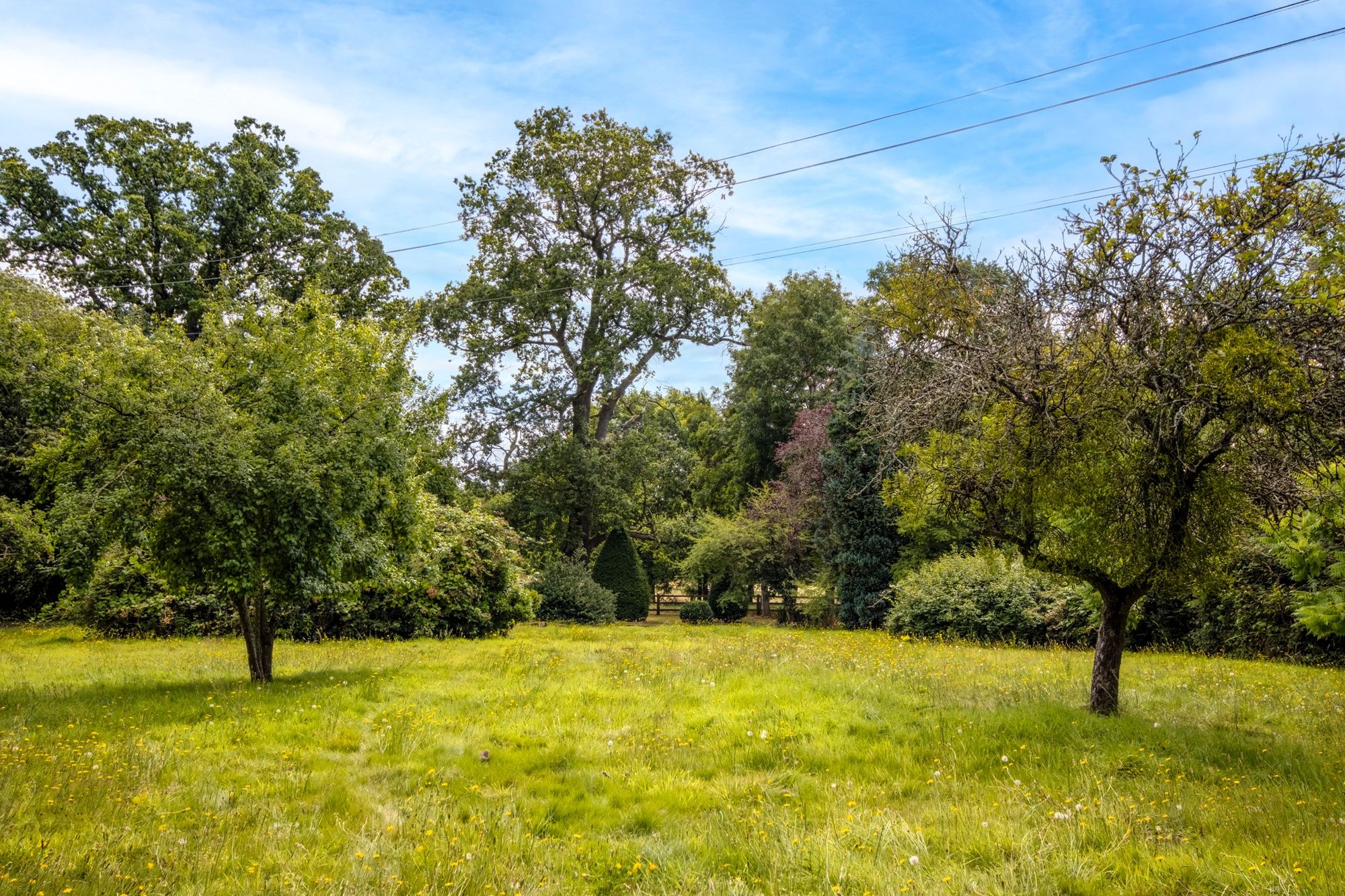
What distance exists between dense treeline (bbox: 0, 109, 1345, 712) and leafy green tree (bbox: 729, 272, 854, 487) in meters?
0.20

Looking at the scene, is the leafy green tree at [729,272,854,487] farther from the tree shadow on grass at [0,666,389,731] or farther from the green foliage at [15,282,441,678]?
the tree shadow on grass at [0,666,389,731]

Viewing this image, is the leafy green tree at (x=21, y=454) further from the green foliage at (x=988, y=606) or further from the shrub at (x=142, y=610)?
the green foliage at (x=988, y=606)

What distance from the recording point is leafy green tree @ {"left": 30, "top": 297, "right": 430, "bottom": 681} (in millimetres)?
8211

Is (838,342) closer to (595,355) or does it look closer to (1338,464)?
(595,355)

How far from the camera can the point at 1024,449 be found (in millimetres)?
7352

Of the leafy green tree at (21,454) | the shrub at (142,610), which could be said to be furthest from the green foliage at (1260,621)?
the leafy green tree at (21,454)

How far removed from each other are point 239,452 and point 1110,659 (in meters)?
10.0

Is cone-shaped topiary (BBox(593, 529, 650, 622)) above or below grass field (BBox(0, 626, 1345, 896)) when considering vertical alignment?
below

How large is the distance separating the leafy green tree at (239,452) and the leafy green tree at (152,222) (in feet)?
56.2

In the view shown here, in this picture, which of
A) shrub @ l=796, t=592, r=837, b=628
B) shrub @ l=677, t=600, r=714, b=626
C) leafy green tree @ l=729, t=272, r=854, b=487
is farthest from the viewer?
leafy green tree @ l=729, t=272, r=854, b=487

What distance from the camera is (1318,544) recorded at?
937cm

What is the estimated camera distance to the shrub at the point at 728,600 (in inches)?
1104

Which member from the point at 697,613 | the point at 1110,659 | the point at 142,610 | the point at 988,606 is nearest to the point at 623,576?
the point at 697,613

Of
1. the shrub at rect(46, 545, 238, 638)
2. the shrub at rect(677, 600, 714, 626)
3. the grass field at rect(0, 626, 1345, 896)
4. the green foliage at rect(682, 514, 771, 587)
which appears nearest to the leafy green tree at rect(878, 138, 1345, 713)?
the grass field at rect(0, 626, 1345, 896)
